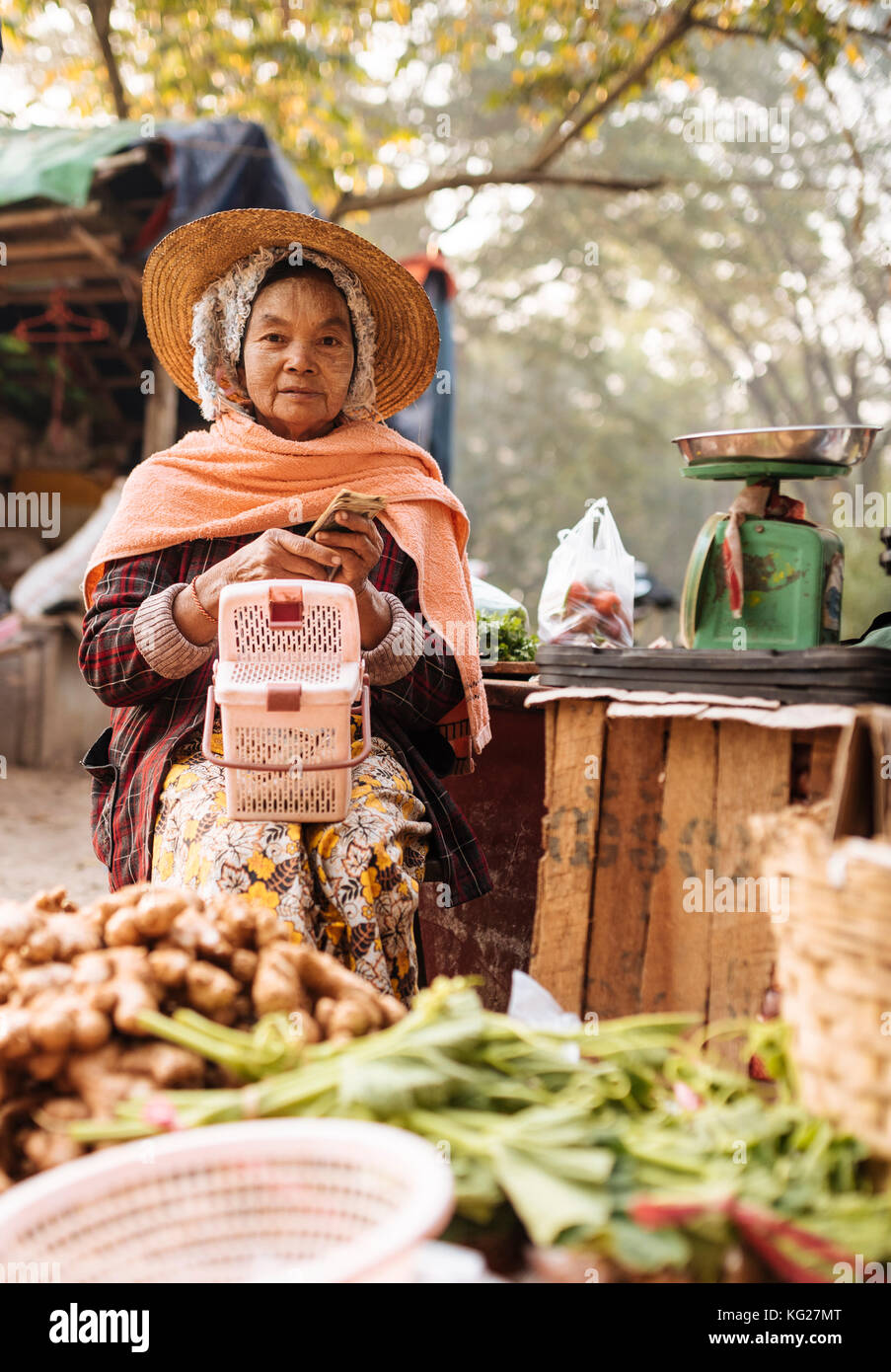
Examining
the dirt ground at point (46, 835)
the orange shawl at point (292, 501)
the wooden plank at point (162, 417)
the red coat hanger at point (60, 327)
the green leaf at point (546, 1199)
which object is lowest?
the dirt ground at point (46, 835)

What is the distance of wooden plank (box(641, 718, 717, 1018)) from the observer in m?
2.13

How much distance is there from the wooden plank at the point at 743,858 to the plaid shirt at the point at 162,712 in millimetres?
654

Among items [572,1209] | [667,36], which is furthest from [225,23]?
[572,1209]

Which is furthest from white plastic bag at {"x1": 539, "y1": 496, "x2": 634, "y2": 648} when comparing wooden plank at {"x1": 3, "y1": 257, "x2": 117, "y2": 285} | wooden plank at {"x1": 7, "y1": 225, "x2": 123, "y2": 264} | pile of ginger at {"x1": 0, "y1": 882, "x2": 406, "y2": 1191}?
wooden plank at {"x1": 3, "y1": 257, "x2": 117, "y2": 285}

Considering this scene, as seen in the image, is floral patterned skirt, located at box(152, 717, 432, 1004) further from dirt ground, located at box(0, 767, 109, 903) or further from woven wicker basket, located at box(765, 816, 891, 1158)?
dirt ground, located at box(0, 767, 109, 903)

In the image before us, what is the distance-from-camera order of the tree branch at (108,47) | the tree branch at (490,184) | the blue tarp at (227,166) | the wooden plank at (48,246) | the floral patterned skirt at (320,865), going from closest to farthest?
the floral patterned skirt at (320,865) → the blue tarp at (227,166) → the wooden plank at (48,246) → the tree branch at (490,184) → the tree branch at (108,47)

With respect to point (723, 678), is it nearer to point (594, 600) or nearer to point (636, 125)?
point (594, 600)

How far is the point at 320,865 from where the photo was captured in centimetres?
217

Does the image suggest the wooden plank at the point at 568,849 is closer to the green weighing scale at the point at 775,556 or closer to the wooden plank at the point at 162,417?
the green weighing scale at the point at 775,556

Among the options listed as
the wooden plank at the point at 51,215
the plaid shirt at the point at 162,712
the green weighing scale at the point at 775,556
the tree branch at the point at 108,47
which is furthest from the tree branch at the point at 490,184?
the plaid shirt at the point at 162,712

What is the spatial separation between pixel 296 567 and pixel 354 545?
0.13 meters

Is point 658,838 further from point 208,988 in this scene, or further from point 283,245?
point 283,245

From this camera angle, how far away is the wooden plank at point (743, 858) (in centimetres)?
205
